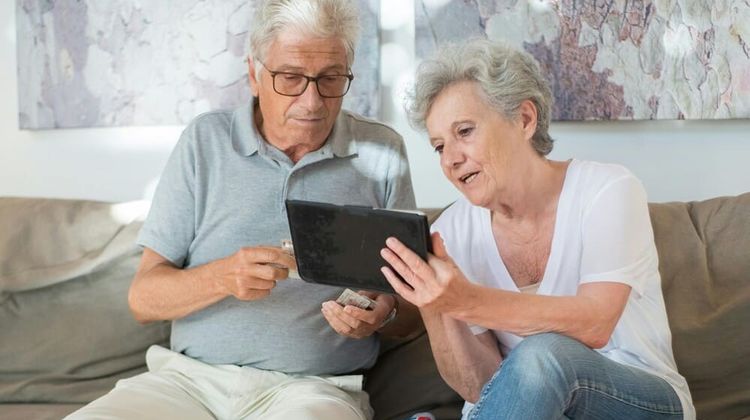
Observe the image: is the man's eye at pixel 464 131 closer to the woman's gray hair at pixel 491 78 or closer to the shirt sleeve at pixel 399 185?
the woman's gray hair at pixel 491 78

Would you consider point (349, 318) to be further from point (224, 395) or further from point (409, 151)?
point (409, 151)

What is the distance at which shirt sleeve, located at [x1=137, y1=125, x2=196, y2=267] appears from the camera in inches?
75.4

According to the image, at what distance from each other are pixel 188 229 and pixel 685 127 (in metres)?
1.22

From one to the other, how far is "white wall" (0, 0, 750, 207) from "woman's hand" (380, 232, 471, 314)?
0.82m

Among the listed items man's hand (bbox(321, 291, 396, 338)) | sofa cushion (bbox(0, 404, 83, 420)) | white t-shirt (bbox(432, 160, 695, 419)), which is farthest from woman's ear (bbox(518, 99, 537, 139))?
sofa cushion (bbox(0, 404, 83, 420))

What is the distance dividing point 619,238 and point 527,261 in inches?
7.7

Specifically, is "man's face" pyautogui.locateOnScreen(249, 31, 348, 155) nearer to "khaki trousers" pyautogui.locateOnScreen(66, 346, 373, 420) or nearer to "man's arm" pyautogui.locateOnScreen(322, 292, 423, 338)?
"man's arm" pyautogui.locateOnScreen(322, 292, 423, 338)

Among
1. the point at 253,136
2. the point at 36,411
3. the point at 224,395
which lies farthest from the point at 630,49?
the point at 36,411

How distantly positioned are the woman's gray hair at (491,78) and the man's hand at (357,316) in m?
0.34

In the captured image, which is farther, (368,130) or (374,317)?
(368,130)

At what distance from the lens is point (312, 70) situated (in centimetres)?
183

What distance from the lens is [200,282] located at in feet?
5.88

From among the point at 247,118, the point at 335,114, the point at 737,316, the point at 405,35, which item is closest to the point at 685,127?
the point at 737,316

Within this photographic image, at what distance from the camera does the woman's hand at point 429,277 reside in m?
1.46
